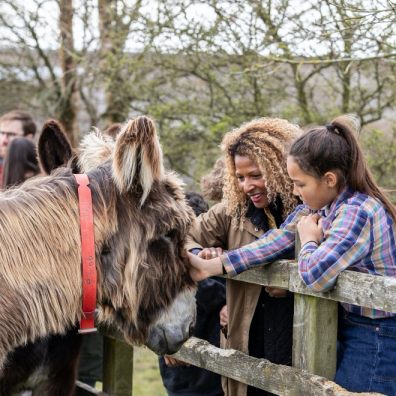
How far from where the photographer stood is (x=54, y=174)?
2879 millimetres

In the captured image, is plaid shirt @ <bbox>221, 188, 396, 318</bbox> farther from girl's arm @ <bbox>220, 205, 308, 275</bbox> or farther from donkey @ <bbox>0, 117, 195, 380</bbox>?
donkey @ <bbox>0, 117, 195, 380</bbox>

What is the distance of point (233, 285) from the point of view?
3.52 metres

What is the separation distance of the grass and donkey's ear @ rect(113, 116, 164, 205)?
4.38 m

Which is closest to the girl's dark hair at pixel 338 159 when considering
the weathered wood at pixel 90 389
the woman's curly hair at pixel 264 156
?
the woman's curly hair at pixel 264 156

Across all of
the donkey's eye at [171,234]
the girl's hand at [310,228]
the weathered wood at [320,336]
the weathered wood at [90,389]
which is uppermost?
the girl's hand at [310,228]

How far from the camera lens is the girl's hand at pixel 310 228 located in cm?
282

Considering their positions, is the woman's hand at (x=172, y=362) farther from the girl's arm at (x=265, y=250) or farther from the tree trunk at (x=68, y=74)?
the tree trunk at (x=68, y=74)

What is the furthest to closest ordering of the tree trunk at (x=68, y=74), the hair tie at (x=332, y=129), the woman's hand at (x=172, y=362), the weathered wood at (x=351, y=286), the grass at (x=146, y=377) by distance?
the tree trunk at (x=68, y=74)
the grass at (x=146, y=377)
the woman's hand at (x=172, y=362)
the hair tie at (x=332, y=129)
the weathered wood at (x=351, y=286)

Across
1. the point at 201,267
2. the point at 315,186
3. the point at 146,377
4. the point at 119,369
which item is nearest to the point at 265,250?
the point at 201,267

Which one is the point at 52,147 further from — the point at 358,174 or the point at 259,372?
the point at 358,174

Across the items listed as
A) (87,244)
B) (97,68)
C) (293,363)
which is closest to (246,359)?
(293,363)

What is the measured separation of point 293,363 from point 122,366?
173cm

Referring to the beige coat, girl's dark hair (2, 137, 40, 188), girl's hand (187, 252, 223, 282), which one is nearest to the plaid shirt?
girl's hand (187, 252, 223, 282)

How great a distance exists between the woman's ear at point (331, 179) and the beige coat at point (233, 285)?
0.65m
